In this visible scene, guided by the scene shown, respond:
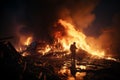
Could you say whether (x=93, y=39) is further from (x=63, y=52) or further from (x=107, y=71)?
(x=107, y=71)

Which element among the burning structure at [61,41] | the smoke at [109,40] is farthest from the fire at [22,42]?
the smoke at [109,40]

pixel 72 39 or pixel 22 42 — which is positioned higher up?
pixel 22 42

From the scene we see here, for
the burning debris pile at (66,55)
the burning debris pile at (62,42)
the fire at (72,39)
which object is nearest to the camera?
the burning debris pile at (66,55)

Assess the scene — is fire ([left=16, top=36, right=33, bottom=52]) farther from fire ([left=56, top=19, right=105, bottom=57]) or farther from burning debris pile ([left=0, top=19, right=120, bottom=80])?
fire ([left=56, top=19, right=105, bottom=57])

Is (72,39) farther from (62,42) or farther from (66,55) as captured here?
(66,55)

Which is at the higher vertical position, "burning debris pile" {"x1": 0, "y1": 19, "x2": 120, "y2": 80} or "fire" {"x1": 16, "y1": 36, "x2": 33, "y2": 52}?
"fire" {"x1": 16, "y1": 36, "x2": 33, "y2": 52}

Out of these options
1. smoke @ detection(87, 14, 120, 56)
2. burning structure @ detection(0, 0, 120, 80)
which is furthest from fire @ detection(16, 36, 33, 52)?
smoke @ detection(87, 14, 120, 56)

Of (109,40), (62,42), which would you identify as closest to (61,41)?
(62,42)

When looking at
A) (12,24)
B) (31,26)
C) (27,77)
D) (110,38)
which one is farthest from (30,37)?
(27,77)

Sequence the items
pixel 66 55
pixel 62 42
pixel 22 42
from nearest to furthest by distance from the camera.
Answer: pixel 66 55 → pixel 62 42 → pixel 22 42

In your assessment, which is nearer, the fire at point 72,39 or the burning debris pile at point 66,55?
the burning debris pile at point 66,55

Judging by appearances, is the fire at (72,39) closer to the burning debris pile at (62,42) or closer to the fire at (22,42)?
the burning debris pile at (62,42)

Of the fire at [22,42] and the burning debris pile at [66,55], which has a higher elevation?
the fire at [22,42]

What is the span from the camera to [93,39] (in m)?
50.3
